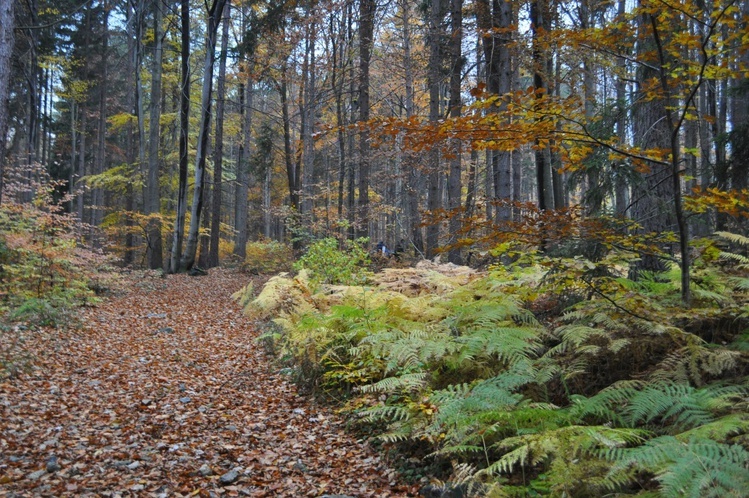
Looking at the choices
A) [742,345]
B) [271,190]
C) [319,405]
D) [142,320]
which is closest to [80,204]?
[271,190]

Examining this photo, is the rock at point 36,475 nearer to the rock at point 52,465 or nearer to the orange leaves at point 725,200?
the rock at point 52,465

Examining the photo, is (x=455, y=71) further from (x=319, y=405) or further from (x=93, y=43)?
(x=93, y=43)

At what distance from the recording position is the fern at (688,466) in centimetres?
203

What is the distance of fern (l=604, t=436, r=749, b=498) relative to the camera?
2.03m

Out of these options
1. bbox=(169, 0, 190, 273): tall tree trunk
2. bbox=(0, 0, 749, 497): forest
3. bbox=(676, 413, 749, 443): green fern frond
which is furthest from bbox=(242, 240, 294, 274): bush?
bbox=(676, 413, 749, 443): green fern frond

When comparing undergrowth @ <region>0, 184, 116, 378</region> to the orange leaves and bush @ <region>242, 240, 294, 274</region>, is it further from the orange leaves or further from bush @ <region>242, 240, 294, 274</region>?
the orange leaves

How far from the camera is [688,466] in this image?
2.15 metres

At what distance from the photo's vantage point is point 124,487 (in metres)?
3.54

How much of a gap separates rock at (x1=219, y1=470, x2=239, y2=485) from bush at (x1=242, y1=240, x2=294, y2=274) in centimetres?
1431

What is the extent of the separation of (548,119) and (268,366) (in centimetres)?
485

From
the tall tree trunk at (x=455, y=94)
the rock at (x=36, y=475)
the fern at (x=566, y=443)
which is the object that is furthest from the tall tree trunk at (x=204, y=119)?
the fern at (x=566, y=443)

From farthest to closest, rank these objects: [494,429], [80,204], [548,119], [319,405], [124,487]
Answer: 1. [80,204]
2. [319,405]
3. [548,119]
4. [124,487]
5. [494,429]

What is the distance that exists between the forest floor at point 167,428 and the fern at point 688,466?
1564 mm

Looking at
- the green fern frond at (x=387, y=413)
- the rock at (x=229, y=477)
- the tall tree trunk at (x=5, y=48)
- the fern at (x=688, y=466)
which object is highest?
the tall tree trunk at (x=5, y=48)
